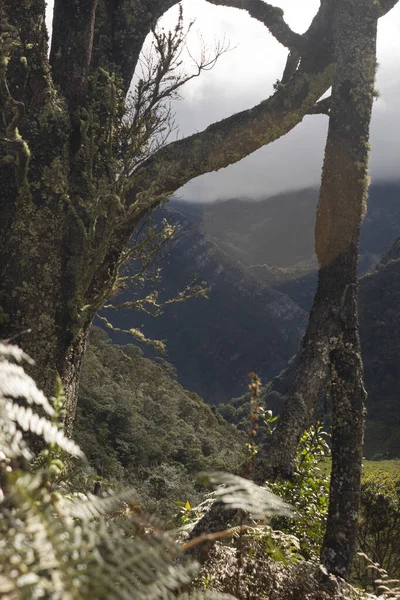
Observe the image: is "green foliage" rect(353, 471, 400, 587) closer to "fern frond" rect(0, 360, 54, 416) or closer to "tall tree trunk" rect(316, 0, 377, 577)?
"tall tree trunk" rect(316, 0, 377, 577)

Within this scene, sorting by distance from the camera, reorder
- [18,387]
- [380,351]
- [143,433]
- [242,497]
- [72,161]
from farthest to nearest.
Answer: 1. [380,351]
2. [143,433]
3. [72,161]
4. [242,497]
5. [18,387]

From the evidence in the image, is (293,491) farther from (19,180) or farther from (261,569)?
(19,180)

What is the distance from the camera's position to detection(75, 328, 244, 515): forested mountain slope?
58.2ft

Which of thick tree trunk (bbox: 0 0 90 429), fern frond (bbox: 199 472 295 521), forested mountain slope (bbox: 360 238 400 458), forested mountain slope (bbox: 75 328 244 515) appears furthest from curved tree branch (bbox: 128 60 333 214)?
forested mountain slope (bbox: 360 238 400 458)

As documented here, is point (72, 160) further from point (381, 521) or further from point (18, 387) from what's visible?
point (381, 521)

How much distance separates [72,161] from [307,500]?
4.54 m

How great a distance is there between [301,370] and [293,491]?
2.04m

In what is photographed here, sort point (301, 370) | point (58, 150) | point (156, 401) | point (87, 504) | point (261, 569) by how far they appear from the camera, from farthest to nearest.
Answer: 1. point (156, 401)
2. point (58, 150)
3. point (301, 370)
4. point (261, 569)
5. point (87, 504)

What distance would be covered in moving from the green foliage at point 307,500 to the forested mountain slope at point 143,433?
6931 mm

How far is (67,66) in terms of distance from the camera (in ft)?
16.5

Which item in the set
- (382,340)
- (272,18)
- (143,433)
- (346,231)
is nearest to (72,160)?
(346,231)

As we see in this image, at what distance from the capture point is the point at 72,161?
5035 millimetres

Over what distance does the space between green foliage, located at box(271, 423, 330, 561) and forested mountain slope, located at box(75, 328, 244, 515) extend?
6931 millimetres

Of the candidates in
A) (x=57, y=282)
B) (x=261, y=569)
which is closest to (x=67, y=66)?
(x=57, y=282)
